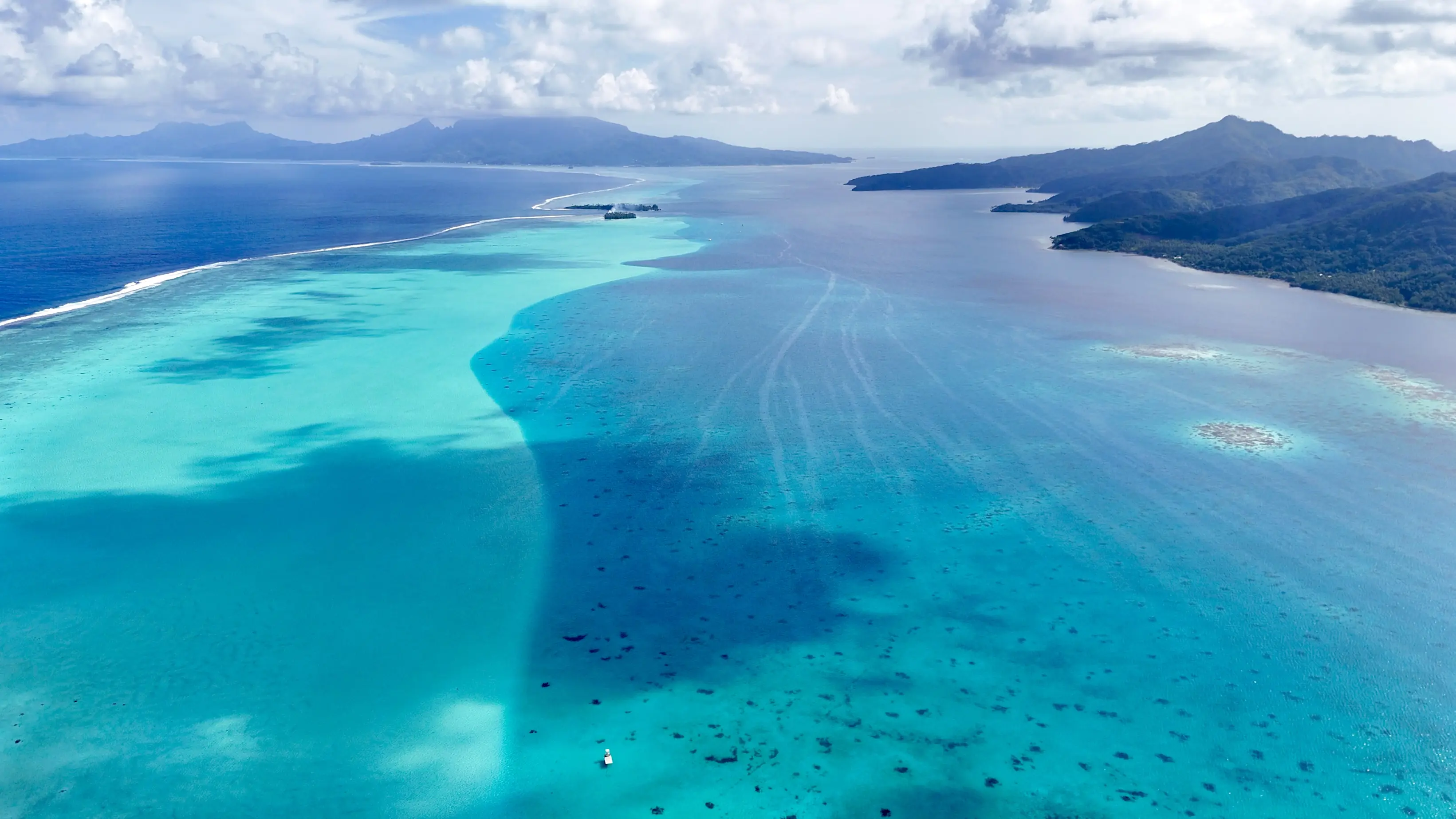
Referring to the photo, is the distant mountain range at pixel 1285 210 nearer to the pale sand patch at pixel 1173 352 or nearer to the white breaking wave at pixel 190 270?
the pale sand patch at pixel 1173 352

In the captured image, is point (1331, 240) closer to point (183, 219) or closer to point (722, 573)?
point (722, 573)

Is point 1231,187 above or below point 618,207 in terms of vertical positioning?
above

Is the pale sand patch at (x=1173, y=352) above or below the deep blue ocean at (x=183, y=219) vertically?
below

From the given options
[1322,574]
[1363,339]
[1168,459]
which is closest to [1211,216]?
[1363,339]

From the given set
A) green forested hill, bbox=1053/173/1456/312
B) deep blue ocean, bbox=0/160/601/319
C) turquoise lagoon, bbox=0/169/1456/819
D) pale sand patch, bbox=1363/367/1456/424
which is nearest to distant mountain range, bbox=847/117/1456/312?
green forested hill, bbox=1053/173/1456/312

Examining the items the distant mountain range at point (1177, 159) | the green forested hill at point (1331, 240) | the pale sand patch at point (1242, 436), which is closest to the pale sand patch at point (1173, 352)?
the pale sand patch at point (1242, 436)

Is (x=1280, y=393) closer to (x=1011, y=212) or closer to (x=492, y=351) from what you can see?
(x=492, y=351)

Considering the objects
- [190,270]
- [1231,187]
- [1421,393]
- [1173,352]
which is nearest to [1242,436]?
[1421,393]
